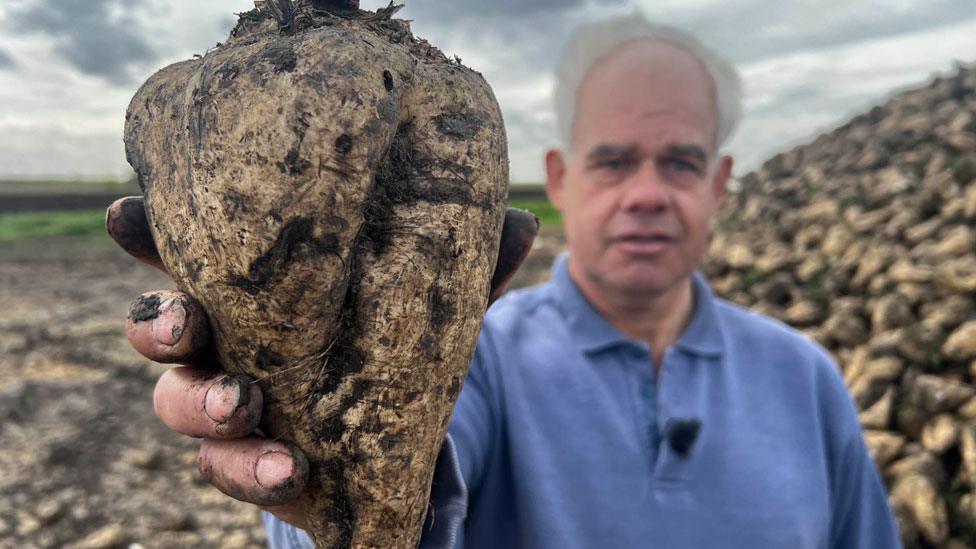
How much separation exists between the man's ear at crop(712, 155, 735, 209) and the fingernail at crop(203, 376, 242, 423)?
2052 mm

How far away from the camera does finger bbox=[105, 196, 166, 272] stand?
4.91ft

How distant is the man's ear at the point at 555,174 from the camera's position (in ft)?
9.13

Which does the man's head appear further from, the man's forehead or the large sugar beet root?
the large sugar beet root

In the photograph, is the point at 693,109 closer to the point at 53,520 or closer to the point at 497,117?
the point at 497,117

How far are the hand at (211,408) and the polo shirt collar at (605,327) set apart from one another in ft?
4.02

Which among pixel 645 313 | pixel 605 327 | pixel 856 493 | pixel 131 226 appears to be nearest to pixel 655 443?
pixel 605 327

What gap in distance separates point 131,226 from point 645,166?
1.61m

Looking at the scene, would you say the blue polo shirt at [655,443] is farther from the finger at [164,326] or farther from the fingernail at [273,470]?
the finger at [164,326]

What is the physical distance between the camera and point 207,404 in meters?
1.23

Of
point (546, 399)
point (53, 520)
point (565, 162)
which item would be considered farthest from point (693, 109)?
point (53, 520)

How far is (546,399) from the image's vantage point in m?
2.22

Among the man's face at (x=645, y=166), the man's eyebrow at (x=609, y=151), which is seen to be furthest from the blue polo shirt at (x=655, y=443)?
the man's eyebrow at (x=609, y=151)

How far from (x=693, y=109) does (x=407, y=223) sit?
56.0 inches

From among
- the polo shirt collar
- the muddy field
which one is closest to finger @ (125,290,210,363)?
the polo shirt collar
